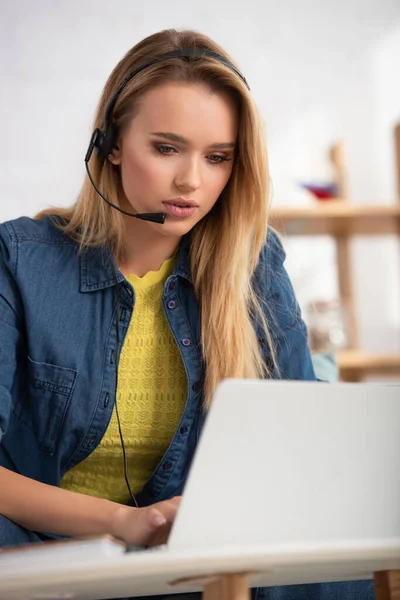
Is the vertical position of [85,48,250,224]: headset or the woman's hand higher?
[85,48,250,224]: headset

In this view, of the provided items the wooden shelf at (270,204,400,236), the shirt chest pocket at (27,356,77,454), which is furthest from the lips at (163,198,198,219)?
the wooden shelf at (270,204,400,236)

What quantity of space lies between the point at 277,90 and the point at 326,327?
86cm

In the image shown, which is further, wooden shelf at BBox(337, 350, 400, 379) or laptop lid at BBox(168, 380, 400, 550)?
wooden shelf at BBox(337, 350, 400, 379)

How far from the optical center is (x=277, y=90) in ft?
8.95

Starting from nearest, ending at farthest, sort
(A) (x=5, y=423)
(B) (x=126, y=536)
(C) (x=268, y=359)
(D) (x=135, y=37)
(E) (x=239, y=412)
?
(E) (x=239, y=412) < (B) (x=126, y=536) < (A) (x=5, y=423) < (C) (x=268, y=359) < (D) (x=135, y=37)

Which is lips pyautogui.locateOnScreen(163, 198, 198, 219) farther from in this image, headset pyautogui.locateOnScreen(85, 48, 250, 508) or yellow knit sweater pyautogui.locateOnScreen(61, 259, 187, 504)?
yellow knit sweater pyautogui.locateOnScreen(61, 259, 187, 504)

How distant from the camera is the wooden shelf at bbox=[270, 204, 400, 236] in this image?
2.50 meters

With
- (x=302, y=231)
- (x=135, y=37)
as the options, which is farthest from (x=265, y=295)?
(x=135, y=37)

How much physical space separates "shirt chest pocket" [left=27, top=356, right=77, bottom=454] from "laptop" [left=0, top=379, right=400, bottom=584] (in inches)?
21.6

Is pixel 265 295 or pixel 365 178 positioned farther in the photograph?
pixel 365 178

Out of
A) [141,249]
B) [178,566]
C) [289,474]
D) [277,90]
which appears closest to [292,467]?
[289,474]

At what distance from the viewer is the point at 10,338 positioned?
1.14 meters

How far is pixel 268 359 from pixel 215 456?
0.73 meters

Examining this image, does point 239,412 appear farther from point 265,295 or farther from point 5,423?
point 265,295
